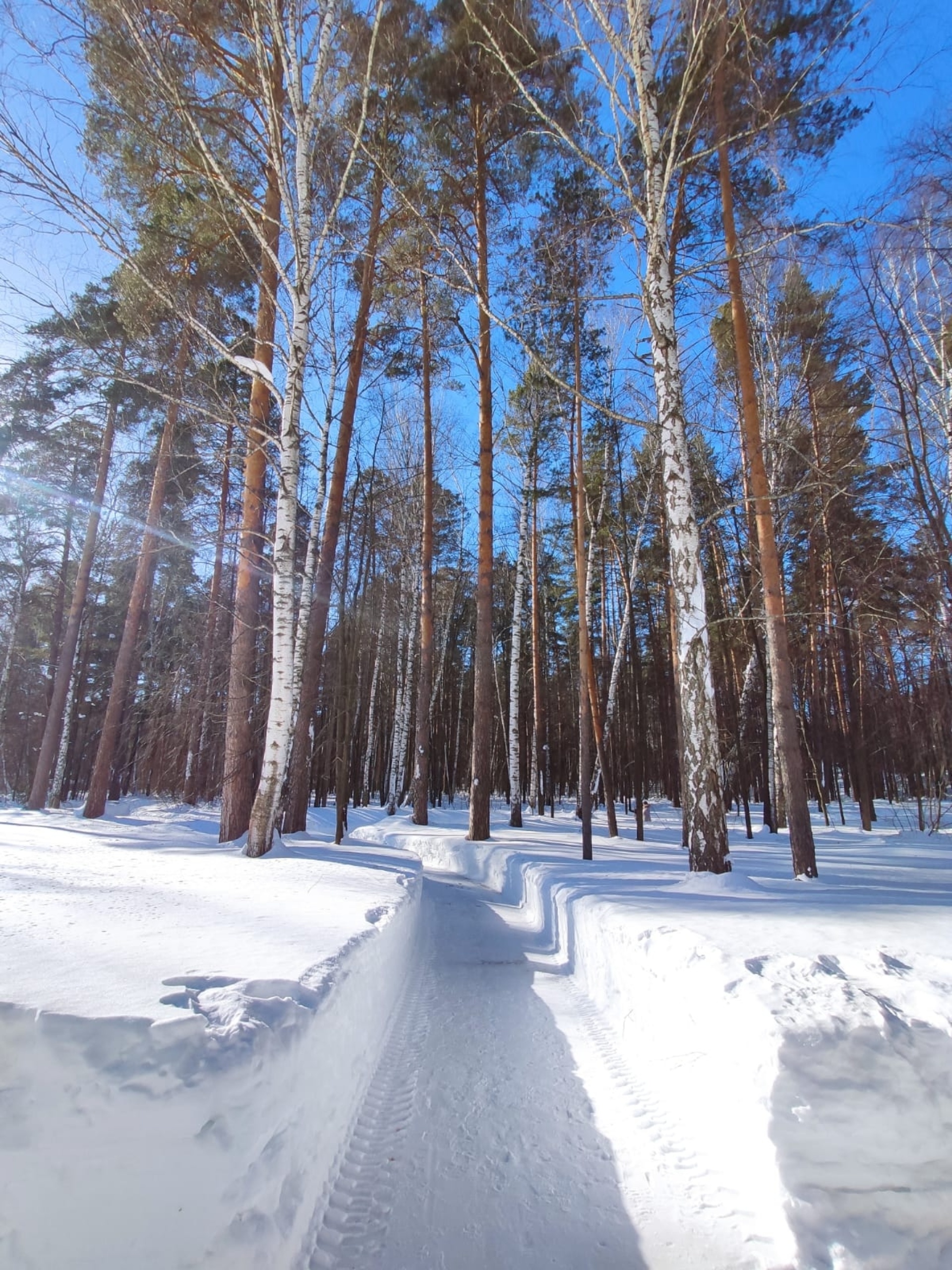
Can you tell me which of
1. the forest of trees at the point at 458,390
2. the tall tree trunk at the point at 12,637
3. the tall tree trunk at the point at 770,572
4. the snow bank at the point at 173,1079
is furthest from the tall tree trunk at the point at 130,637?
the tall tree trunk at the point at 770,572

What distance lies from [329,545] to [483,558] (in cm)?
325

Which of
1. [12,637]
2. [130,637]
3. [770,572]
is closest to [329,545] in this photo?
[130,637]

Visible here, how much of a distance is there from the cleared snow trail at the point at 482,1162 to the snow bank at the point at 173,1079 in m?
0.16

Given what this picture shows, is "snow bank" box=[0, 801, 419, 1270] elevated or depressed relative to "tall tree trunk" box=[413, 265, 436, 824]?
depressed

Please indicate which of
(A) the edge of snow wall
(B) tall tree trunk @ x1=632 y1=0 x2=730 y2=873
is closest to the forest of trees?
(B) tall tree trunk @ x1=632 y1=0 x2=730 y2=873

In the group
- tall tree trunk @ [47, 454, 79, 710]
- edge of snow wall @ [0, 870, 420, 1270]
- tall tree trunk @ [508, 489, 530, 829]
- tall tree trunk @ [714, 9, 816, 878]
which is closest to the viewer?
edge of snow wall @ [0, 870, 420, 1270]

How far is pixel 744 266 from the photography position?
866 centimetres

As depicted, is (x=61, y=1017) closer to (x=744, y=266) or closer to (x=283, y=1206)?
(x=283, y=1206)

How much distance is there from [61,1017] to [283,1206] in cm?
96

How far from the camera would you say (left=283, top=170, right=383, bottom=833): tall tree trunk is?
10117mm

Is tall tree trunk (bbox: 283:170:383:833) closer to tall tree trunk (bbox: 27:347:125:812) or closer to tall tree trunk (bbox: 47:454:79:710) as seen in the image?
tall tree trunk (bbox: 27:347:125:812)

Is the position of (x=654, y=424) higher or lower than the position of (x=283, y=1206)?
higher

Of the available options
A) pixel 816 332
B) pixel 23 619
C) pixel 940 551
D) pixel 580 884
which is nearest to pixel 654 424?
pixel 580 884

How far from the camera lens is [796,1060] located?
212 centimetres
